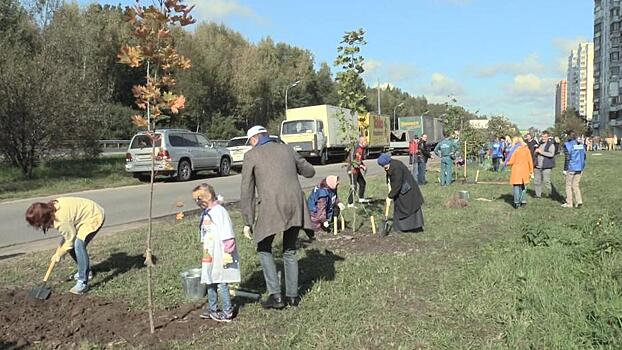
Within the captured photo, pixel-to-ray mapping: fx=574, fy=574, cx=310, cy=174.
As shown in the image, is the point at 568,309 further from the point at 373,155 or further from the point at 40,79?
the point at 373,155

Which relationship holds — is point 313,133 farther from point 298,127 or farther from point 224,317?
point 224,317

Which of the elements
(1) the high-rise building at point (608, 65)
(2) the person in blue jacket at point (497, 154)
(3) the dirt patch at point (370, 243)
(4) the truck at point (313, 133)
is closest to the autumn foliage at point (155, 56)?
(3) the dirt patch at point (370, 243)

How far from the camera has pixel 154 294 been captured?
616 centimetres

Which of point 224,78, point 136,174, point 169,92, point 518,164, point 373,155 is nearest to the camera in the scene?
point 169,92

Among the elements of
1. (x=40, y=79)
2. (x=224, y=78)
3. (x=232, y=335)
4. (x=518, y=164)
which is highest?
(x=224, y=78)

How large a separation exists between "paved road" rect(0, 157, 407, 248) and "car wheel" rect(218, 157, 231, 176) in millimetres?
3028

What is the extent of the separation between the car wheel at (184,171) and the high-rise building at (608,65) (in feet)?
297

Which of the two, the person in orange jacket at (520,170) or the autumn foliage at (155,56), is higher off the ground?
the autumn foliage at (155,56)

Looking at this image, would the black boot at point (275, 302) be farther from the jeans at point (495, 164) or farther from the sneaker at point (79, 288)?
the jeans at point (495, 164)

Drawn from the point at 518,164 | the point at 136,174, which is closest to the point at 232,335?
the point at 518,164

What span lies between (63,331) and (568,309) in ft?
14.8

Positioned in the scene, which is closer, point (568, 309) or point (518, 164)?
point (568, 309)

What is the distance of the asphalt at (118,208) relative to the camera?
394 inches

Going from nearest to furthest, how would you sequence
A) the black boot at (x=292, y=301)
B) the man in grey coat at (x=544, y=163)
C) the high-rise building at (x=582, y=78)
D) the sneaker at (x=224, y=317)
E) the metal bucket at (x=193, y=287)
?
1. the sneaker at (x=224, y=317)
2. the black boot at (x=292, y=301)
3. the metal bucket at (x=193, y=287)
4. the man in grey coat at (x=544, y=163)
5. the high-rise building at (x=582, y=78)
